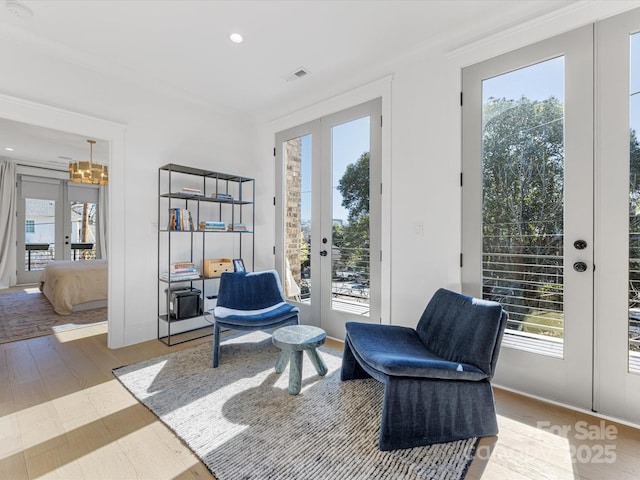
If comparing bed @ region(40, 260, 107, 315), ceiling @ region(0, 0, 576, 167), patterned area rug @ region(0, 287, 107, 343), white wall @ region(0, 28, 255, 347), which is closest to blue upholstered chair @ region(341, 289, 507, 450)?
ceiling @ region(0, 0, 576, 167)

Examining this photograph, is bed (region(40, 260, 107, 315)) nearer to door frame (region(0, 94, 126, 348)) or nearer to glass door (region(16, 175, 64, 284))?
→ door frame (region(0, 94, 126, 348))

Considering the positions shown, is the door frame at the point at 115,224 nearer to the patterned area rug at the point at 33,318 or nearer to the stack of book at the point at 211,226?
the stack of book at the point at 211,226

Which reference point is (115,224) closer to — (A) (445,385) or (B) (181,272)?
(B) (181,272)

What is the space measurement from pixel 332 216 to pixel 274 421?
200 centimetres

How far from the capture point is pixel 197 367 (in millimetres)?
2510

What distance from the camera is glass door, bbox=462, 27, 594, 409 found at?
1938 millimetres

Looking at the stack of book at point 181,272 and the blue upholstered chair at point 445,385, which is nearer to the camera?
the blue upholstered chair at point 445,385

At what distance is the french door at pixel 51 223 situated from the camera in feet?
21.1

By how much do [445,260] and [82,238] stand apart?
813cm

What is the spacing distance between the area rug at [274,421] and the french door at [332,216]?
2.43ft

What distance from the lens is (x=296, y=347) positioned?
6.81 feet

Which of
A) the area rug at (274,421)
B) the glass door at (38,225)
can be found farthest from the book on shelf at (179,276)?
the glass door at (38,225)

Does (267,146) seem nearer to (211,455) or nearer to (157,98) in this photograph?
(157,98)

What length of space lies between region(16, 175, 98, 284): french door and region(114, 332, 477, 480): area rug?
6.05 metres
